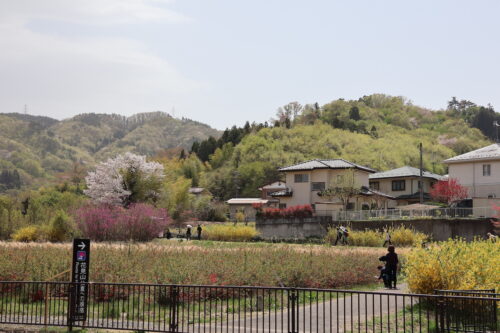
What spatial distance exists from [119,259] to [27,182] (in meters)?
156

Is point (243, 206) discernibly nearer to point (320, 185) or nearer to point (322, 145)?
point (322, 145)

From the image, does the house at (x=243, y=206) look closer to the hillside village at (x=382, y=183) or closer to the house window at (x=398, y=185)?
the hillside village at (x=382, y=183)

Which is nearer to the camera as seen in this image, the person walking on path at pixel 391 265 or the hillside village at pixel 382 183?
the person walking on path at pixel 391 265

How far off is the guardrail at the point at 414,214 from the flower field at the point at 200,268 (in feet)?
74.2

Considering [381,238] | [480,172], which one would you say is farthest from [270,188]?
[381,238]

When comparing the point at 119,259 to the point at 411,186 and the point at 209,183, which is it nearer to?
the point at 411,186

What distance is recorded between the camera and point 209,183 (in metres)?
104

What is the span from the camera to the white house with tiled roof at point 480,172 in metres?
51.3

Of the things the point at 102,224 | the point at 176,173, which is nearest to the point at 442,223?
the point at 102,224

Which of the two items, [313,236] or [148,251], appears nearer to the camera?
[148,251]

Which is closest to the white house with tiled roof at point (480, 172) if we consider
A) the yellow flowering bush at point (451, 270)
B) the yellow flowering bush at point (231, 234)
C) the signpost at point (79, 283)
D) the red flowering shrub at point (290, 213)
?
the red flowering shrub at point (290, 213)

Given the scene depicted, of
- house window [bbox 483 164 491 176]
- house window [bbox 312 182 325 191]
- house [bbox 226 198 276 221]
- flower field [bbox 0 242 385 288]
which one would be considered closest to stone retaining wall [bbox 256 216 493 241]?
house window [bbox 312 182 325 191]

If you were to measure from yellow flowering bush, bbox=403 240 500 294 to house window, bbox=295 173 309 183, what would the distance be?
150 feet

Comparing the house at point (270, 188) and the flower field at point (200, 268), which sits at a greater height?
the house at point (270, 188)
